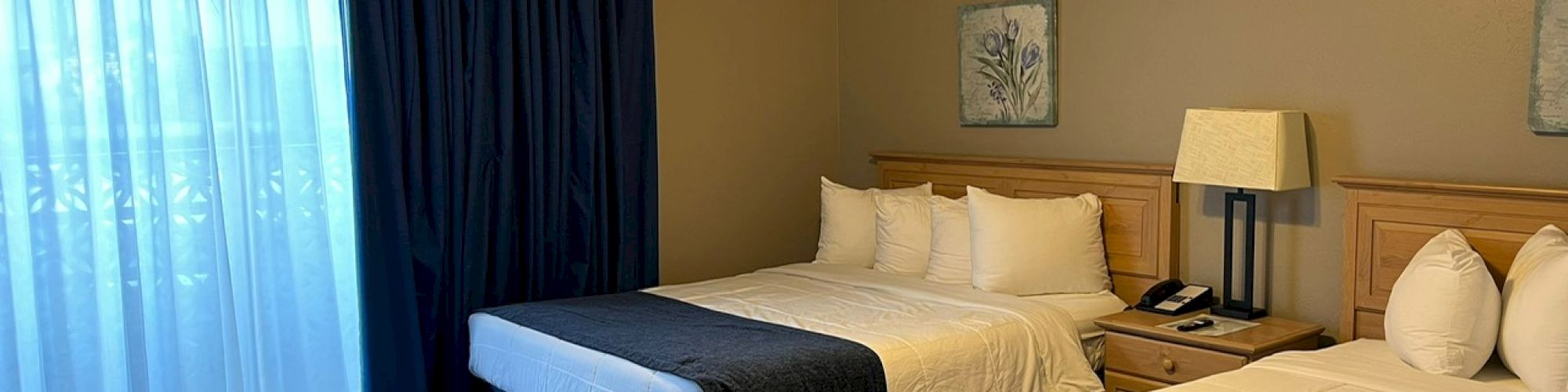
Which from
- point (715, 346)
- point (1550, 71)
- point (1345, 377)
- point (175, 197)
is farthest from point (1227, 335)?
point (175, 197)

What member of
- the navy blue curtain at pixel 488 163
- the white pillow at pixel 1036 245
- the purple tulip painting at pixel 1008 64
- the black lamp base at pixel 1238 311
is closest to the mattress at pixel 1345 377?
the black lamp base at pixel 1238 311

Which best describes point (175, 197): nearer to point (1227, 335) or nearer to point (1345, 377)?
point (1227, 335)

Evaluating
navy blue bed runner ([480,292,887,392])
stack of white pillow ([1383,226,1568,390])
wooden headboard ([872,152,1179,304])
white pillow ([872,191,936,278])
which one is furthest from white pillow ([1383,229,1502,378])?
white pillow ([872,191,936,278])

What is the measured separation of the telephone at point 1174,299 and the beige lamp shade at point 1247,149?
0.34 metres

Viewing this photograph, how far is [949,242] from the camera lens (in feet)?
13.8

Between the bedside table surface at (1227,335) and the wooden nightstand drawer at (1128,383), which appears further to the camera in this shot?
the wooden nightstand drawer at (1128,383)

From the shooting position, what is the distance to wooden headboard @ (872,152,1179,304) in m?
3.96

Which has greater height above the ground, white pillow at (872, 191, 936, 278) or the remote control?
white pillow at (872, 191, 936, 278)

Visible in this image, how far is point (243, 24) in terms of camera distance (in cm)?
360

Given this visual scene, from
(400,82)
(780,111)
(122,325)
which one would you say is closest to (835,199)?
(780,111)

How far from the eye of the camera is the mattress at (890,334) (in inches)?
128

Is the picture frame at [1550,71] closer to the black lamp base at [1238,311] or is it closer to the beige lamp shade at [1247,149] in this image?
the beige lamp shade at [1247,149]

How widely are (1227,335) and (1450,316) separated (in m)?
0.65

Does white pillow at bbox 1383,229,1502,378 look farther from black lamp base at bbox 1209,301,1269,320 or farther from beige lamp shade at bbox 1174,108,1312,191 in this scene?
black lamp base at bbox 1209,301,1269,320
